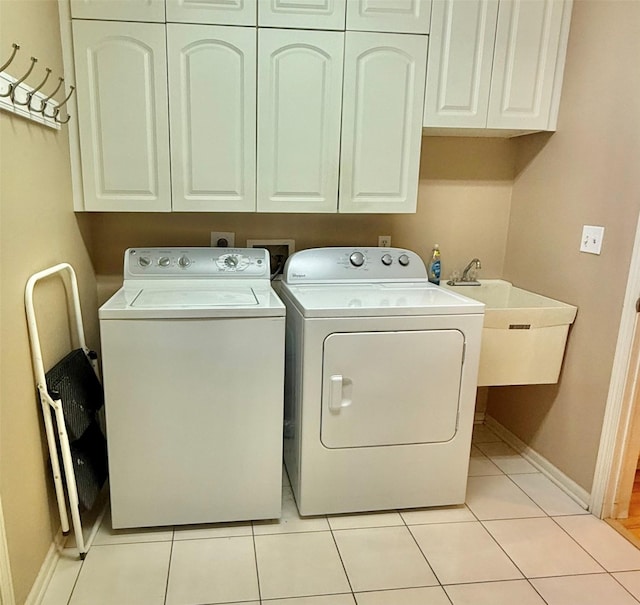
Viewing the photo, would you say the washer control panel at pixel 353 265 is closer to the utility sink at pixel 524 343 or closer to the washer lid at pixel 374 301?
the washer lid at pixel 374 301

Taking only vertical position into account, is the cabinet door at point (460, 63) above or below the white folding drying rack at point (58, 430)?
above

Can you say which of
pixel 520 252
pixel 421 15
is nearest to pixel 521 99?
pixel 421 15

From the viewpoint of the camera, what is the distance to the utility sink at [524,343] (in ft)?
7.50

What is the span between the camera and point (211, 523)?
82.0 inches

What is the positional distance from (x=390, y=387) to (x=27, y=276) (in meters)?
1.32

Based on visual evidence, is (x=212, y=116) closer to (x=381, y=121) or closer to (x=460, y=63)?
(x=381, y=121)

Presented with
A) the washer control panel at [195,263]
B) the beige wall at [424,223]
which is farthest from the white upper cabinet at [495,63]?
the washer control panel at [195,263]

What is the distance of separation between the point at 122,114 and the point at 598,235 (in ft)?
6.52

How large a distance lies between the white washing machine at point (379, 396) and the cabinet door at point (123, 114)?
2.49 ft

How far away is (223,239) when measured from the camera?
2588mm

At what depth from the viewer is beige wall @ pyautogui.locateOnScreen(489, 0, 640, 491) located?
203cm

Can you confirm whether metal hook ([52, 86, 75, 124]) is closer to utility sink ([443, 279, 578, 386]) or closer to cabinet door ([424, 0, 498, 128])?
cabinet door ([424, 0, 498, 128])

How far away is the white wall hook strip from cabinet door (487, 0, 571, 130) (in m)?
1.77

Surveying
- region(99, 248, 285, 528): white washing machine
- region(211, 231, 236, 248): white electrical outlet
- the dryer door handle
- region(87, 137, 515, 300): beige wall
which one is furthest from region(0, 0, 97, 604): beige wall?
the dryer door handle
